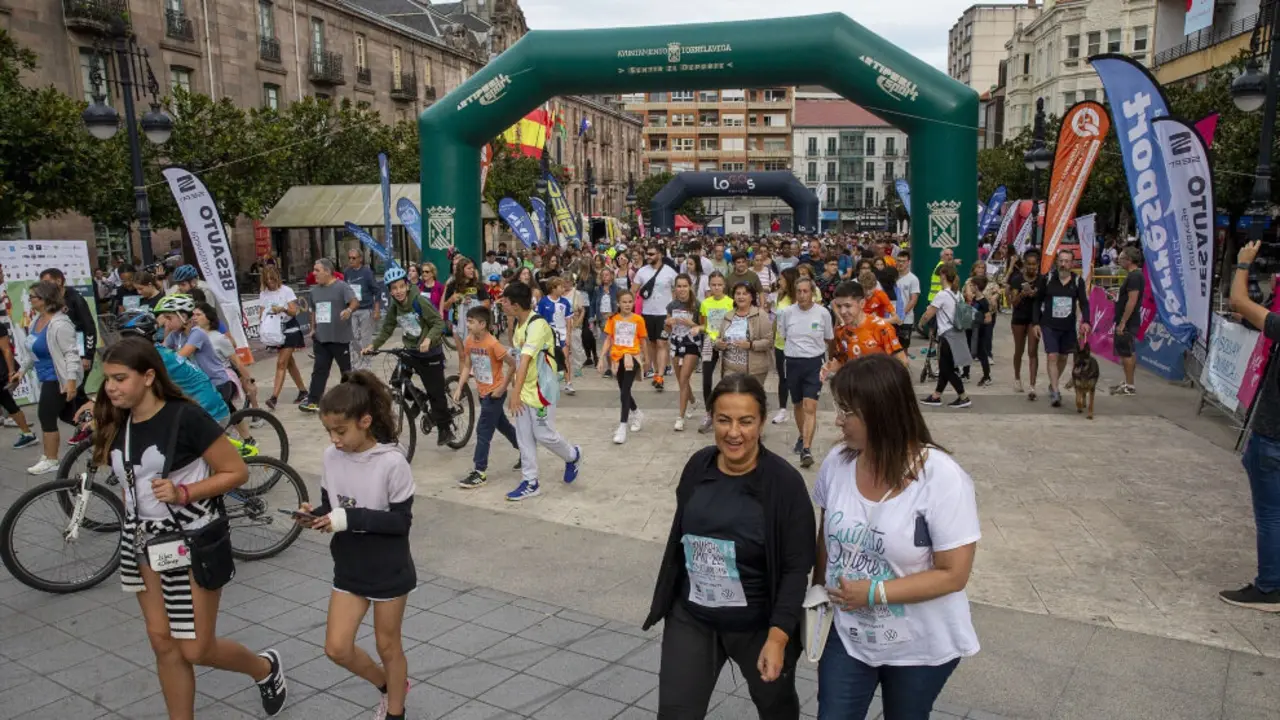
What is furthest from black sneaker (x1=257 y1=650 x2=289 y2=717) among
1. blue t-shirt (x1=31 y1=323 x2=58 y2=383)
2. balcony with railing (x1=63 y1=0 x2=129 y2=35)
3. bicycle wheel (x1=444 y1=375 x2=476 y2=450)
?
balcony with railing (x1=63 y1=0 x2=129 y2=35)

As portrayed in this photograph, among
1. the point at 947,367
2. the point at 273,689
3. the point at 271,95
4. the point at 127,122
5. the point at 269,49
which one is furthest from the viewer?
the point at 271,95

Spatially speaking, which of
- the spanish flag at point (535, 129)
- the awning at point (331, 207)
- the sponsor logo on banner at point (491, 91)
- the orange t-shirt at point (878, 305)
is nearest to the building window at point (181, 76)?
the awning at point (331, 207)

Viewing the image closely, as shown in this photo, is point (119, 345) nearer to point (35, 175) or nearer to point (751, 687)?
point (751, 687)

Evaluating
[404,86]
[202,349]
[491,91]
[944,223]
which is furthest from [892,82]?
[404,86]

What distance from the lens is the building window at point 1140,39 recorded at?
43.5 meters

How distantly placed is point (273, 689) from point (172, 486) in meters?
1.07

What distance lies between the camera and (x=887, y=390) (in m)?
2.47

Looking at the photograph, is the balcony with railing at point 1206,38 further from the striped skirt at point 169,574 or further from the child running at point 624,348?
the striped skirt at point 169,574

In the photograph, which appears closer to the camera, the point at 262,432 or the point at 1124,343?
the point at 262,432

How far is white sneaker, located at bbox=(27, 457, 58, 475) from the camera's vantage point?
7.77 metres

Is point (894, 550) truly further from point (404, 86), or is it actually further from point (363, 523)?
point (404, 86)

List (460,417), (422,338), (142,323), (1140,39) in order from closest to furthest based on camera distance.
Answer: (142,323), (422,338), (460,417), (1140,39)

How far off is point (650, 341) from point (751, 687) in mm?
9245

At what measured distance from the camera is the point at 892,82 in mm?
13664
